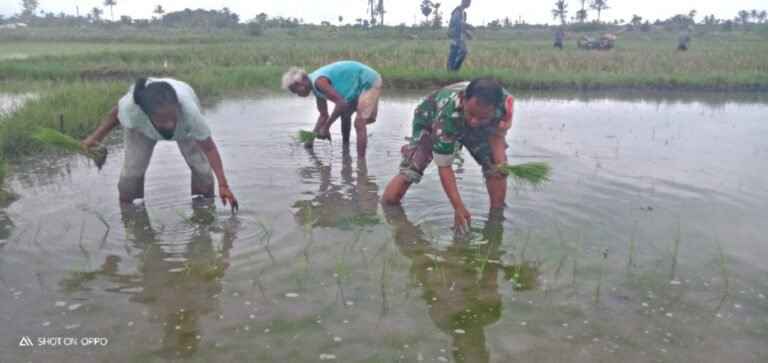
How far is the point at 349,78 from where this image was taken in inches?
229

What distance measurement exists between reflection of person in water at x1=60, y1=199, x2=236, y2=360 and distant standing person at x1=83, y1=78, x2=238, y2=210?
1.22 ft

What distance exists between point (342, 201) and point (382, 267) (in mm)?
1435

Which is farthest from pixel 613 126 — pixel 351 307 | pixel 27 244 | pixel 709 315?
pixel 27 244

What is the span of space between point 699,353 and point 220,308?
2092 mm

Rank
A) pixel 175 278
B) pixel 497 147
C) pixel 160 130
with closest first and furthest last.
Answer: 1. pixel 175 278
2. pixel 160 130
3. pixel 497 147

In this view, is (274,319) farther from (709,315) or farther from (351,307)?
(709,315)

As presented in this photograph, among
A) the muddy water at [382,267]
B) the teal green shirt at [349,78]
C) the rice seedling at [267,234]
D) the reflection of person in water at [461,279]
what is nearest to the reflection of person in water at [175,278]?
the muddy water at [382,267]

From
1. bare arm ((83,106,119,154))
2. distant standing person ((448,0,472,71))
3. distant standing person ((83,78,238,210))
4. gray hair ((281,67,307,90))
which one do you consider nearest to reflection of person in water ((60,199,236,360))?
distant standing person ((83,78,238,210))

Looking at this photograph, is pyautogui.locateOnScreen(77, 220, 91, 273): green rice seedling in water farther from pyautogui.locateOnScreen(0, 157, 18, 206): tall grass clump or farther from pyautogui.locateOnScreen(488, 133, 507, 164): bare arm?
pyautogui.locateOnScreen(488, 133, 507, 164): bare arm

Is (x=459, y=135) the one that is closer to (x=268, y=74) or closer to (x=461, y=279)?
(x=461, y=279)

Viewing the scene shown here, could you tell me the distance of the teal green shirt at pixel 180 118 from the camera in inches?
148

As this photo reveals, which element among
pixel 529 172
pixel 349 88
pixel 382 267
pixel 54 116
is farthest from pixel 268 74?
pixel 382 267

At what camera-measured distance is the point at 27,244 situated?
3.62 m

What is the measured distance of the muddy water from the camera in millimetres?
2588
